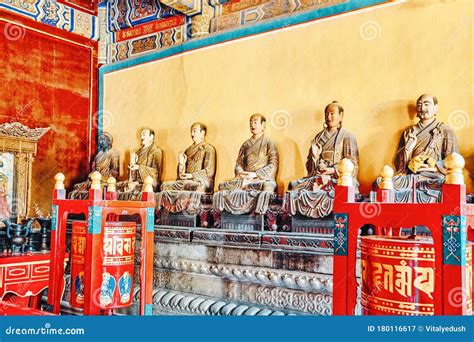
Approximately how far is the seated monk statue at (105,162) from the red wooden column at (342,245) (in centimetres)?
456

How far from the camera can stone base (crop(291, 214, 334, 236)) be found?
3547mm

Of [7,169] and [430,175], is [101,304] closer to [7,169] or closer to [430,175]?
[430,175]

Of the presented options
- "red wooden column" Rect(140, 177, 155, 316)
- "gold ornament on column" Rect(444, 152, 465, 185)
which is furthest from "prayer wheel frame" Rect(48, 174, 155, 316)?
"gold ornament on column" Rect(444, 152, 465, 185)

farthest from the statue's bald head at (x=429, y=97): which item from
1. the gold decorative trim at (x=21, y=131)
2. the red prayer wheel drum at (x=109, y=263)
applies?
the gold decorative trim at (x=21, y=131)

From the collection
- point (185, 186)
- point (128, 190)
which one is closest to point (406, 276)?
point (185, 186)

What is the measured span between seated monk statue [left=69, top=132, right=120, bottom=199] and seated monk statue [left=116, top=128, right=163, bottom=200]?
31 cm

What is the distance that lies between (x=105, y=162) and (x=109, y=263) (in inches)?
122

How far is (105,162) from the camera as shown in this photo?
228 inches

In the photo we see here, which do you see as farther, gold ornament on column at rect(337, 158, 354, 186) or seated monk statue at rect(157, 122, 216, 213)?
seated monk statue at rect(157, 122, 216, 213)

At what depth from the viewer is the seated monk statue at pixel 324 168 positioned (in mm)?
3604

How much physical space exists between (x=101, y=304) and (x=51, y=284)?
1.06 ft

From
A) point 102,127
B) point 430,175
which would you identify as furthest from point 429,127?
point 102,127

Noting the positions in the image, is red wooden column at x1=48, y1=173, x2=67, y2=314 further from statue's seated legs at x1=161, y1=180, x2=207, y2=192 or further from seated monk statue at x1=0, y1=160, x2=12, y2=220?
seated monk statue at x1=0, y1=160, x2=12, y2=220

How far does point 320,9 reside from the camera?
4414 mm
